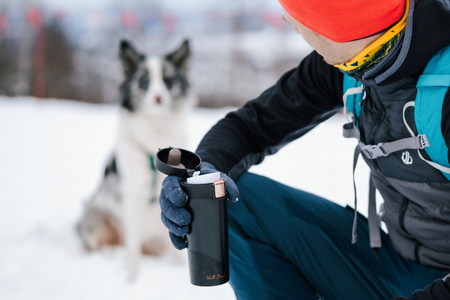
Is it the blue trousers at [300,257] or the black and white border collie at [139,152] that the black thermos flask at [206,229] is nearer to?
the blue trousers at [300,257]

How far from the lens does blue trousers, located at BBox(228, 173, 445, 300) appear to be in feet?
4.17

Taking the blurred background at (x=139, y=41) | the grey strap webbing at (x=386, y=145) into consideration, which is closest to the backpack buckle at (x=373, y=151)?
the grey strap webbing at (x=386, y=145)

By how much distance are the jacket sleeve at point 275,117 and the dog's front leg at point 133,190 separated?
38.8 inches

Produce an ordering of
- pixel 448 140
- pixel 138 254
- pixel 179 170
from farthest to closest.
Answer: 1. pixel 138 254
2. pixel 179 170
3. pixel 448 140

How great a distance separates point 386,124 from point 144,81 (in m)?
1.60

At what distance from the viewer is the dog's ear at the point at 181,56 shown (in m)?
2.58

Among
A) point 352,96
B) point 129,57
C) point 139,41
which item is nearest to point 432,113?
point 352,96

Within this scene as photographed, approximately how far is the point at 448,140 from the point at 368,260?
531mm

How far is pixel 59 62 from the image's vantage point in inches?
242

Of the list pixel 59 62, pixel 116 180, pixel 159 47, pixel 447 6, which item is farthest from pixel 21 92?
pixel 447 6

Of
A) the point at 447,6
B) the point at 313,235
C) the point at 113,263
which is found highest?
the point at 447,6

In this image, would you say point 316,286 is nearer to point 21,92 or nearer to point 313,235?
point 313,235

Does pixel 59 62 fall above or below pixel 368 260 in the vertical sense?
above

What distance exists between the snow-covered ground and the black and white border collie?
11 cm
